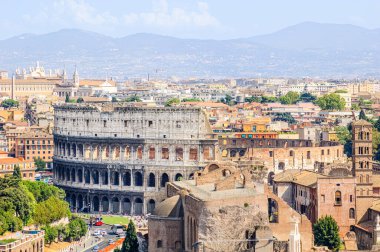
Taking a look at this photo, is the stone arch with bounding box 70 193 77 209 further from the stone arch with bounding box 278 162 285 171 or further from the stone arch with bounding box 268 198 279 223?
the stone arch with bounding box 268 198 279 223

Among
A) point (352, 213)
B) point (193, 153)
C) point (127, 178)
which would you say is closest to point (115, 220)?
point (127, 178)

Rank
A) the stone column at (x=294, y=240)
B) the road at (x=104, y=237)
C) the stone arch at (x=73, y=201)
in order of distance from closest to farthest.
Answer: the stone column at (x=294, y=240) < the road at (x=104, y=237) < the stone arch at (x=73, y=201)

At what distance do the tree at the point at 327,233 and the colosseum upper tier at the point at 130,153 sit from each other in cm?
4385

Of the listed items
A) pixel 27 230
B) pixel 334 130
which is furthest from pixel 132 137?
pixel 334 130

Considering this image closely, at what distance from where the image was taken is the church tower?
3935 inches

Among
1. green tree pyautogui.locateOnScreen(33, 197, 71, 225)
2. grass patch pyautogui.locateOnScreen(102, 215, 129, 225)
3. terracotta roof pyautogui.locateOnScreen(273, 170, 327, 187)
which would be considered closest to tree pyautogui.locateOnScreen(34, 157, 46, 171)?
grass patch pyautogui.locateOnScreen(102, 215, 129, 225)

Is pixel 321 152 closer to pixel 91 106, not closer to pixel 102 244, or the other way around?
pixel 91 106

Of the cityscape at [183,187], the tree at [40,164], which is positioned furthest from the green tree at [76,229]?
the tree at [40,164]

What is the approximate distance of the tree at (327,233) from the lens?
91250 millimetres

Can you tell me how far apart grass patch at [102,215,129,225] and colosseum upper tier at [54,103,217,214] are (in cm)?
454

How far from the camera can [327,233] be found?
92.4m

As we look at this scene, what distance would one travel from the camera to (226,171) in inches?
3659

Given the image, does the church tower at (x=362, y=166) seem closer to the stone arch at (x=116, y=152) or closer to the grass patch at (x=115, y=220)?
the grass patch at (x=115, y=220)

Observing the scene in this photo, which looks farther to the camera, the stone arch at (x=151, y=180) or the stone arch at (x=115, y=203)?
the stone arch at (x=115, y=203)
